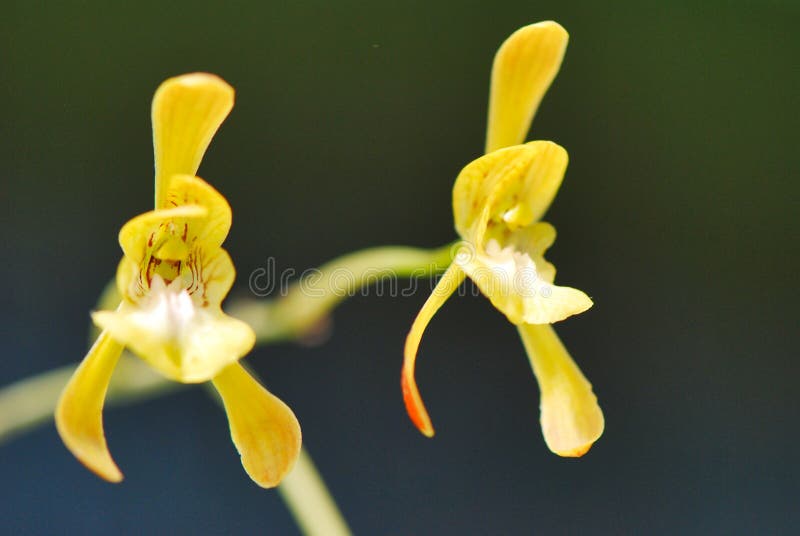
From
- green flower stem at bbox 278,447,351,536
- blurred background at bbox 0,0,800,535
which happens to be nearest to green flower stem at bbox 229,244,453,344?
green flower stem at bbox 278,447,351,536

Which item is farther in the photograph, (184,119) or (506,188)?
(506,188)

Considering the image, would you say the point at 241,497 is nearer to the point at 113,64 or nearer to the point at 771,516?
the point at 113,64

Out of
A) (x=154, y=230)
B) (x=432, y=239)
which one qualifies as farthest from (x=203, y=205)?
(x=432, y=239)

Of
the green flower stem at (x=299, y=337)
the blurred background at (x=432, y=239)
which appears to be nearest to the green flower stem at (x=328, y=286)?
the green flower stem at (x=299, y=337)

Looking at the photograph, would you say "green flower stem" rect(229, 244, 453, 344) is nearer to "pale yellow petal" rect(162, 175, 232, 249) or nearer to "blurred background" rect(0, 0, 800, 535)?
"pale yellow petal" rect(162, 175, 232, 249)

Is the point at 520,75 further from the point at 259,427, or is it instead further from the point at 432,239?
the point at 432,239
